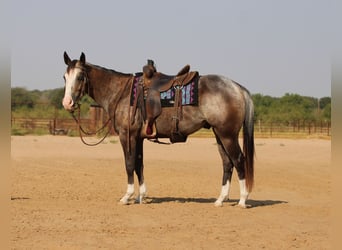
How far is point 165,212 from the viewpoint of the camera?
8.32m

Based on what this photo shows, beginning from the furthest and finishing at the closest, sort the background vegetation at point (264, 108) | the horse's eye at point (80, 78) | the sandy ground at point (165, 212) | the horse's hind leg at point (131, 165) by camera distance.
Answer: the background vegetation at point (264, 108)
the horse's eye at point (80, 78)
the horse's hind leg at point (131, 165)
the sandy ground at point (165, 212)

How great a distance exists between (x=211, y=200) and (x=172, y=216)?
2263 mm

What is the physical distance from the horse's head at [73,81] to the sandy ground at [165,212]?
1851mm

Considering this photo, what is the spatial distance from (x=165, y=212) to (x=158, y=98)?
2070 millimetres

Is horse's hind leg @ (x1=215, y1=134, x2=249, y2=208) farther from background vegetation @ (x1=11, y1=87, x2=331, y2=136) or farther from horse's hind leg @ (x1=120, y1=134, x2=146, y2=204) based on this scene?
background vegetation @ (x1=11, y1=87, x2=331, y2=136)

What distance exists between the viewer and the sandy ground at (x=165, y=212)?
6.24 metres

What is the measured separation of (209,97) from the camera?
8.81m

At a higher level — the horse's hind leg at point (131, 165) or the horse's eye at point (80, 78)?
the horse's eye at point (80, 78)

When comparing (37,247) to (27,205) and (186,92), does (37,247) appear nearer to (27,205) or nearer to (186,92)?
(27,205)

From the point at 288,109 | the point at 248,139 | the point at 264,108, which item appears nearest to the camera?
the point at 248,139

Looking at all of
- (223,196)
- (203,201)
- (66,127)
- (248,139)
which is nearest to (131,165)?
(203,201)

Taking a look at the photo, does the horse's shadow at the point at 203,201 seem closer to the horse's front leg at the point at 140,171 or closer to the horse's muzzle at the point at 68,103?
the horse's front leg at the point at 140,171

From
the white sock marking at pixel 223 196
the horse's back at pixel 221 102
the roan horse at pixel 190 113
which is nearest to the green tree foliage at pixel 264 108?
the white sock marking at pixel 223 196

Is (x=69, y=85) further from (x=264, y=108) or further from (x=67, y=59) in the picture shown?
(x=264, y=108)
